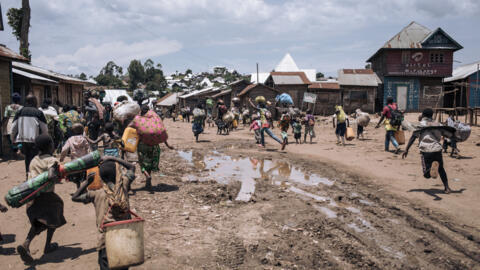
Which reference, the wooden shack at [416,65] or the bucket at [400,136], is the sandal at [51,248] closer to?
the bucket at [400,136]

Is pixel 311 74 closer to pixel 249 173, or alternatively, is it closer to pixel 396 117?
pixel 396 117

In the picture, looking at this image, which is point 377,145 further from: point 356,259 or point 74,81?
point 74,81

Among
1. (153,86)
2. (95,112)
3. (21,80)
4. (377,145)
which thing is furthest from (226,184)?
(153,86)

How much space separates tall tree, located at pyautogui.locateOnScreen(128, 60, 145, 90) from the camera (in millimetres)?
91875

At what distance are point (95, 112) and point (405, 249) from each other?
7284mm

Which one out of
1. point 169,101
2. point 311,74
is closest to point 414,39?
point 311,74

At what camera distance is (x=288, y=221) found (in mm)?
5516

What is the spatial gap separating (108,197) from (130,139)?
9.83ft

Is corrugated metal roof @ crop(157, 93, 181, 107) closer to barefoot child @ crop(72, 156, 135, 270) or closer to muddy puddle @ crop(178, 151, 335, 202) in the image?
muddy puddle @ crop(178, 151, 335, 202)

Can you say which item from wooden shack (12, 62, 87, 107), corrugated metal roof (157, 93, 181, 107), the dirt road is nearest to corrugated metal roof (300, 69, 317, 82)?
corrugated metal roof (157, 93, 181, 107)

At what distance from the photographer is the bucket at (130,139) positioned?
6671 mm

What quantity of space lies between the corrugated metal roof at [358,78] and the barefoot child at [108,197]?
30.7 m

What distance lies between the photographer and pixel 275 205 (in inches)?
250

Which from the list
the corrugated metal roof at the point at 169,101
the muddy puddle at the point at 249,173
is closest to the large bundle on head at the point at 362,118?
the muddy puddle at the point at 249,173
